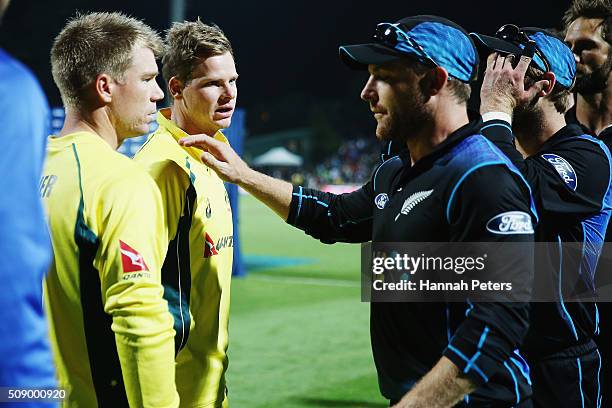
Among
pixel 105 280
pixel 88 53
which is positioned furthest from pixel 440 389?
pixel 88 53

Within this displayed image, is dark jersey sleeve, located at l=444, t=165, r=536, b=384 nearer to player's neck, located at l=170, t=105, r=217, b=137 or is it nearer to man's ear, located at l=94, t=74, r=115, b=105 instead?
man's ear, located at l=94, t=74, r=115, b=105

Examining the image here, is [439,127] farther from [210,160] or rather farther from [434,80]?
[210,160]

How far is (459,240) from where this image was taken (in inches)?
94.7

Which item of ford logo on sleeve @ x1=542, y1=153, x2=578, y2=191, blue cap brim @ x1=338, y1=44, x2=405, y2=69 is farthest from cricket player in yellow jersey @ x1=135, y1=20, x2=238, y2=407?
ford logo on sleeve @ x1=542, y1=153, x2=578, y2=191

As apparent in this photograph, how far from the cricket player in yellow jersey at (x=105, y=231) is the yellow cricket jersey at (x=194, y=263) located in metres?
0.22

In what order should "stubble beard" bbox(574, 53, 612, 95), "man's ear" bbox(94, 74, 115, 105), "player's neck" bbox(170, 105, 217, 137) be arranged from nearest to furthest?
"man's ear" bbox(94, 74, 115, 105) → "player's neck" bbox(170, 105, 217, 137) → "stubble beard" bbox(574, 53, 612, 95)

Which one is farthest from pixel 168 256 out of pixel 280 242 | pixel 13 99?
pixel 280 242

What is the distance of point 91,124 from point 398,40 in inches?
43.1

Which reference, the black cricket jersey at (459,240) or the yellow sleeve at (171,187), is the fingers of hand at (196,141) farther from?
the black cricket jersey at (459,240)

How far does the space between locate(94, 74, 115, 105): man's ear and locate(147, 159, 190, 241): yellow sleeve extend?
0.30 metres

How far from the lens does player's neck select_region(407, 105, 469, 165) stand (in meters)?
2.62

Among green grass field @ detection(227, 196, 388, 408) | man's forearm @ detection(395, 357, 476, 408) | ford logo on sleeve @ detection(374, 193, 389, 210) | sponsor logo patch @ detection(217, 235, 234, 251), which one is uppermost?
ford logo on sleeve @ detection(374, 193, 389, 210)

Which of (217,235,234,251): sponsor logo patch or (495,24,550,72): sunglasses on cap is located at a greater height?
(495,24,550,72): sunglasses on cap

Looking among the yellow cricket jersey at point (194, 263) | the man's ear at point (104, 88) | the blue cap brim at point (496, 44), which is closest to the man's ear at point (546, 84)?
the blue cap brim at point (496, 44)
